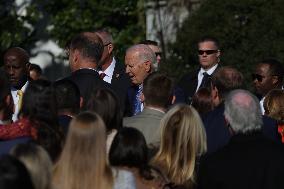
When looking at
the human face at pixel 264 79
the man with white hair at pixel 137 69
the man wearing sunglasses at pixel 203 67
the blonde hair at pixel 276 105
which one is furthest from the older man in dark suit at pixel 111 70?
Result: the human face at pixel 264 79

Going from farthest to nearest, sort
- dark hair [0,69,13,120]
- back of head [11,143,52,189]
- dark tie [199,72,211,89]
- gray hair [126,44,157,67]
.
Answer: dark tie [199,72,211,89], gray hair [126,44,157,67], dark hair [0,69,13,120], back of head [11,143,52,189]

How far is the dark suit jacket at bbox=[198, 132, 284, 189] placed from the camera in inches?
258

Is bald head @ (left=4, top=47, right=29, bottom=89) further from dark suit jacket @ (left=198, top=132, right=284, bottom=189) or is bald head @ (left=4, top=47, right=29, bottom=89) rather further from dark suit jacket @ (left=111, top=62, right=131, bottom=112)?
dark suit jacket @ (left=198, top=132, right=284, bottom=189)

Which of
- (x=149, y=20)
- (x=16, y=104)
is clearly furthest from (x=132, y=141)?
(x=149, y=20)

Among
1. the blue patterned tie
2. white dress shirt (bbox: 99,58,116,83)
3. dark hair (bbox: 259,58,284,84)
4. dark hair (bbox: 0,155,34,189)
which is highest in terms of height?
dark hair (bbox: 0,155,34,189)

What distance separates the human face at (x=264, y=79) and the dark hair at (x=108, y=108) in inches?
166

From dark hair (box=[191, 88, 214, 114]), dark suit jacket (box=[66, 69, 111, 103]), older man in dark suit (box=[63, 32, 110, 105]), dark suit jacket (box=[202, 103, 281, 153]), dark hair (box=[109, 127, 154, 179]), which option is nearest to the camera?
dark hair (box=[109, 127, 154, 179])

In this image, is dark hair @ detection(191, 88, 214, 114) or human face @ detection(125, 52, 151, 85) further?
human face @ detection(125, 52, 151, 85)

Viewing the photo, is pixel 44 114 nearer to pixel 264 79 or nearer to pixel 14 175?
pixel 14 175

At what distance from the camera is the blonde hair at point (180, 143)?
6648mm

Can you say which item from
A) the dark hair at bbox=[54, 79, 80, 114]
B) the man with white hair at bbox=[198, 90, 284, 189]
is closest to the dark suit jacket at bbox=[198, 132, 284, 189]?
the man with white hair at bbox=[198, 90, 284, 189]

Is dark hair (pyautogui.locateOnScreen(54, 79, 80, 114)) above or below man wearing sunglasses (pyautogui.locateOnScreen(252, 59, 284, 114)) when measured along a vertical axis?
above

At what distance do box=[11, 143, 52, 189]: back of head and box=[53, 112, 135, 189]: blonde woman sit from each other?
2.49ft

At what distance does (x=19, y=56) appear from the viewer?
975 centimetres
